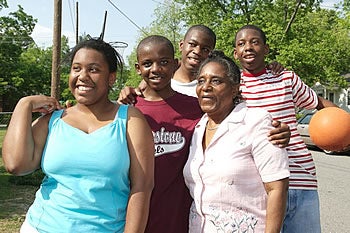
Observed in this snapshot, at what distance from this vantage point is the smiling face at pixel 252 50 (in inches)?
136

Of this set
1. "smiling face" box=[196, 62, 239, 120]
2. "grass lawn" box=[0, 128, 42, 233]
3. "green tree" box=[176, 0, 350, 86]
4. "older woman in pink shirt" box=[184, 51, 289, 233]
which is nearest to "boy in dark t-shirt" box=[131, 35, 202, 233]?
"older woman in pink shirt" box=[184, 51, 289, 233]

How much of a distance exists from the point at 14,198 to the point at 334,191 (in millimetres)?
6697

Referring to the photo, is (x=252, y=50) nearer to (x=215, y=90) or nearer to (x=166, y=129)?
(x=215, y=90)

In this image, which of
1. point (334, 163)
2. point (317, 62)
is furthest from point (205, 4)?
point (334, 163)

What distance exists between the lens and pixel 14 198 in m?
8.52

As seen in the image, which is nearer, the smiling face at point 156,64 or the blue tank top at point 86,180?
the blue tank top at point 86,180

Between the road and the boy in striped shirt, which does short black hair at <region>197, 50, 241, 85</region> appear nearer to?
the boy in striped shirt

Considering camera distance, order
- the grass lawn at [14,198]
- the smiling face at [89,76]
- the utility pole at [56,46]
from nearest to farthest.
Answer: the smiling face at [89,76] < the grass lawn at [14,198] < the utility pole at [56,46]

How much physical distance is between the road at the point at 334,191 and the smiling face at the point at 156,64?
486 cm

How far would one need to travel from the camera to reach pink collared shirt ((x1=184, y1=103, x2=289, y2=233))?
2.48m

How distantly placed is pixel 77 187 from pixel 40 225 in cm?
30

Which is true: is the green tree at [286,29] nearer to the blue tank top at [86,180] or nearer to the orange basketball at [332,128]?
the orange basketball at [332,128]

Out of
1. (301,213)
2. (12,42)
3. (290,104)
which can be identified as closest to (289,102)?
(290,104)

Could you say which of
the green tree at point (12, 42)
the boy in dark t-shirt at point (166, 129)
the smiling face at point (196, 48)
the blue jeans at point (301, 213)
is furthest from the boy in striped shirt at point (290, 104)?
the green tree at point (12, 42)
